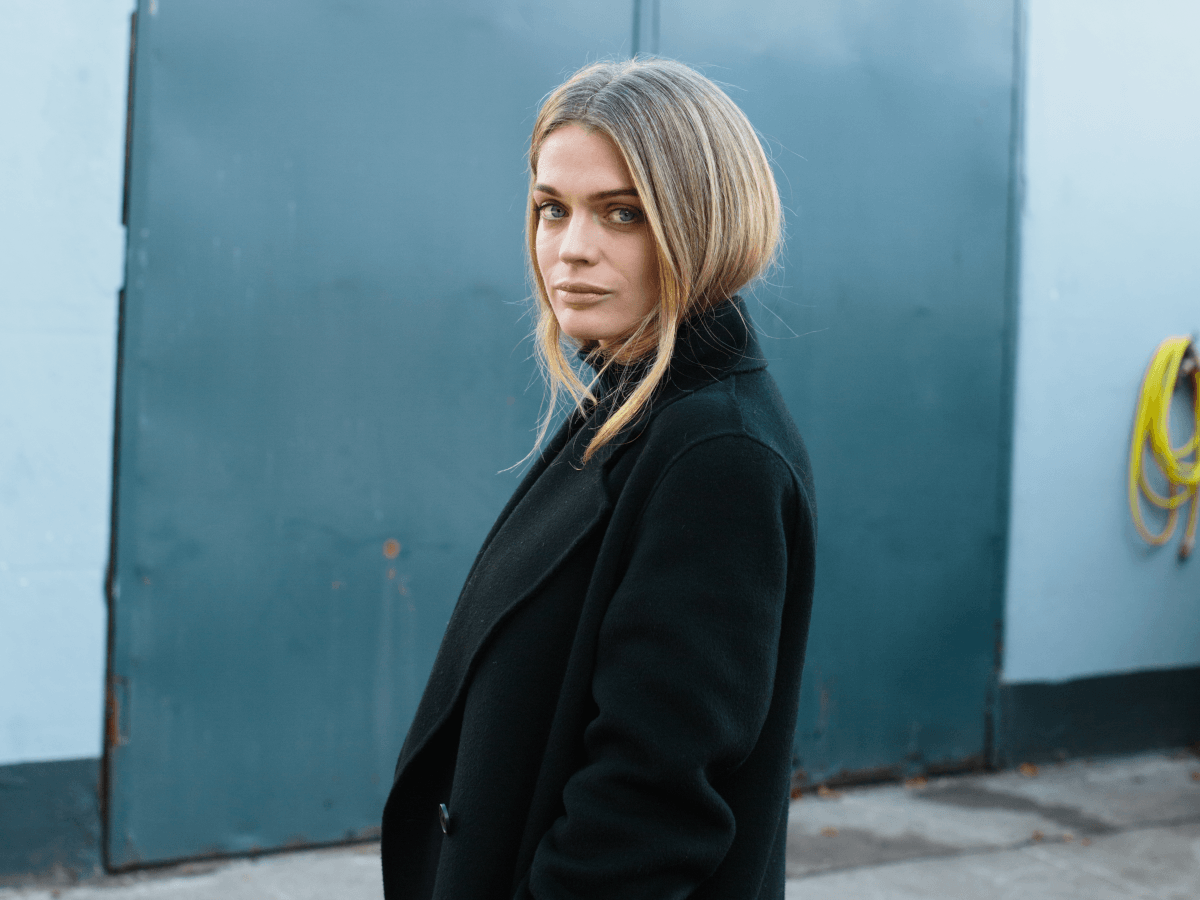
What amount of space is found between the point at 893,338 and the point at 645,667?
11.7 feet

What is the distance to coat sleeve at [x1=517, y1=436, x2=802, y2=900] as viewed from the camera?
112 cm

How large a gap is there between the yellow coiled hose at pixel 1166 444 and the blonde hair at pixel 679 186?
4.22 m

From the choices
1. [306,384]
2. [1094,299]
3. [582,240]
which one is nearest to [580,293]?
[582,240]

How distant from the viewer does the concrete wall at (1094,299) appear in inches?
184

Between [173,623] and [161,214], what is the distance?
1256mm

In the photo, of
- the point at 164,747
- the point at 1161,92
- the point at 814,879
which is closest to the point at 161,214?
the point at 164,747

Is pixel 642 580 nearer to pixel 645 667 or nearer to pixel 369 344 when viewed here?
pixel 645 667

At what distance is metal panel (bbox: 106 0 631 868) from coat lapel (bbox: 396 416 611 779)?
2.14 meters

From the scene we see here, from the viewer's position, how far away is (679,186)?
49.6 inches

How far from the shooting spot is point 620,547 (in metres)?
1.21

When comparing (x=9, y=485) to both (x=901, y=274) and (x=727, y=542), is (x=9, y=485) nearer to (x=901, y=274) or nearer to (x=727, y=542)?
(x=727, y=542)

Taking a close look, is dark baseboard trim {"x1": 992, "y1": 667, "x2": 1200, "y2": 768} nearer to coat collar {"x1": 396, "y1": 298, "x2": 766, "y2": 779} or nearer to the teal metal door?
the teal metal door

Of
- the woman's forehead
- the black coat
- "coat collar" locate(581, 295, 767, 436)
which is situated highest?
the woman's forehead

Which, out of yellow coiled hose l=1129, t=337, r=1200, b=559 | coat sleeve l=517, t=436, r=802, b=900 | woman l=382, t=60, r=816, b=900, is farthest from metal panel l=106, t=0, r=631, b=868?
yellow coiled hose l=1129, t=337, r=1200, b=559
